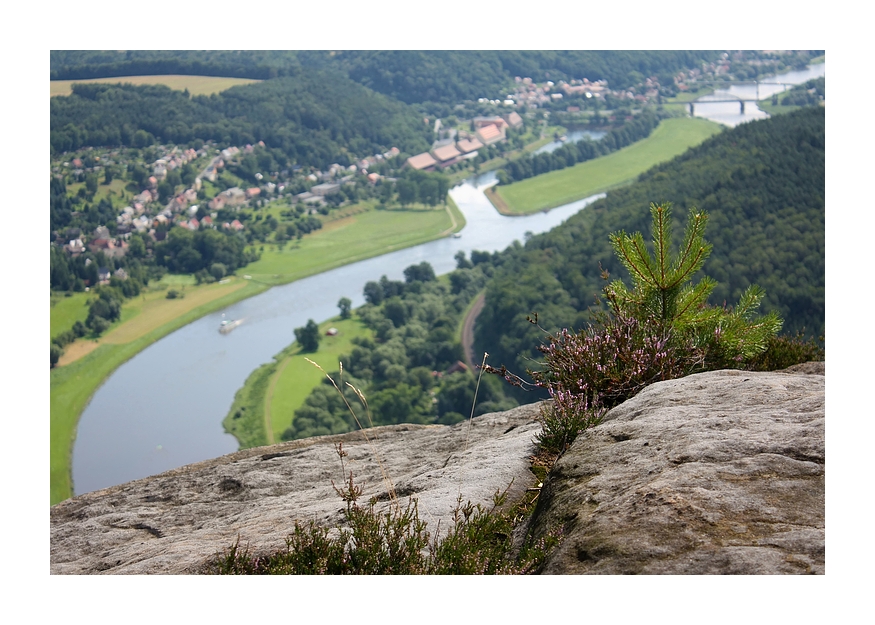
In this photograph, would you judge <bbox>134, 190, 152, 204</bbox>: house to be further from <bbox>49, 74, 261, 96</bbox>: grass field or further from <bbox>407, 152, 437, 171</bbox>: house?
<bbox>407, 152, 437, 171</bbox>: house

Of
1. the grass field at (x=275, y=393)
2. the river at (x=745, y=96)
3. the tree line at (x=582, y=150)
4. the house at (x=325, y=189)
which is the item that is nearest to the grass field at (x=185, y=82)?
the house at (x=325, y=189)

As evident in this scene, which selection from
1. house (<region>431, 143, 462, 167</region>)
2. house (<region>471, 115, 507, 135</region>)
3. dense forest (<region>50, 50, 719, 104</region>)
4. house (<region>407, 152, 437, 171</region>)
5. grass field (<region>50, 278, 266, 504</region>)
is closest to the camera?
grass field (<region>50, 278, 266, 504</region>)

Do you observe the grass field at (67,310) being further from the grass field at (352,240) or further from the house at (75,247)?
the grass field at (352,240)

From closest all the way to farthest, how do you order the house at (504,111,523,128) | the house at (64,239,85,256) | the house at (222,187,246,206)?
the house at (64,239,85,256), the house at (222,187,246,206), the house at (504,111,523,128)

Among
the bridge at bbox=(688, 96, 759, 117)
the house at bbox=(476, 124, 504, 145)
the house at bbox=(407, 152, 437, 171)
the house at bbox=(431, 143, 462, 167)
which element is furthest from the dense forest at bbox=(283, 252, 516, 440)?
the bridge at bbox=(688, 96, 759, 117)

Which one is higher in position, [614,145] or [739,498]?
[614,145]

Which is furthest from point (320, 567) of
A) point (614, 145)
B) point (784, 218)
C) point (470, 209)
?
point (614, 145)
